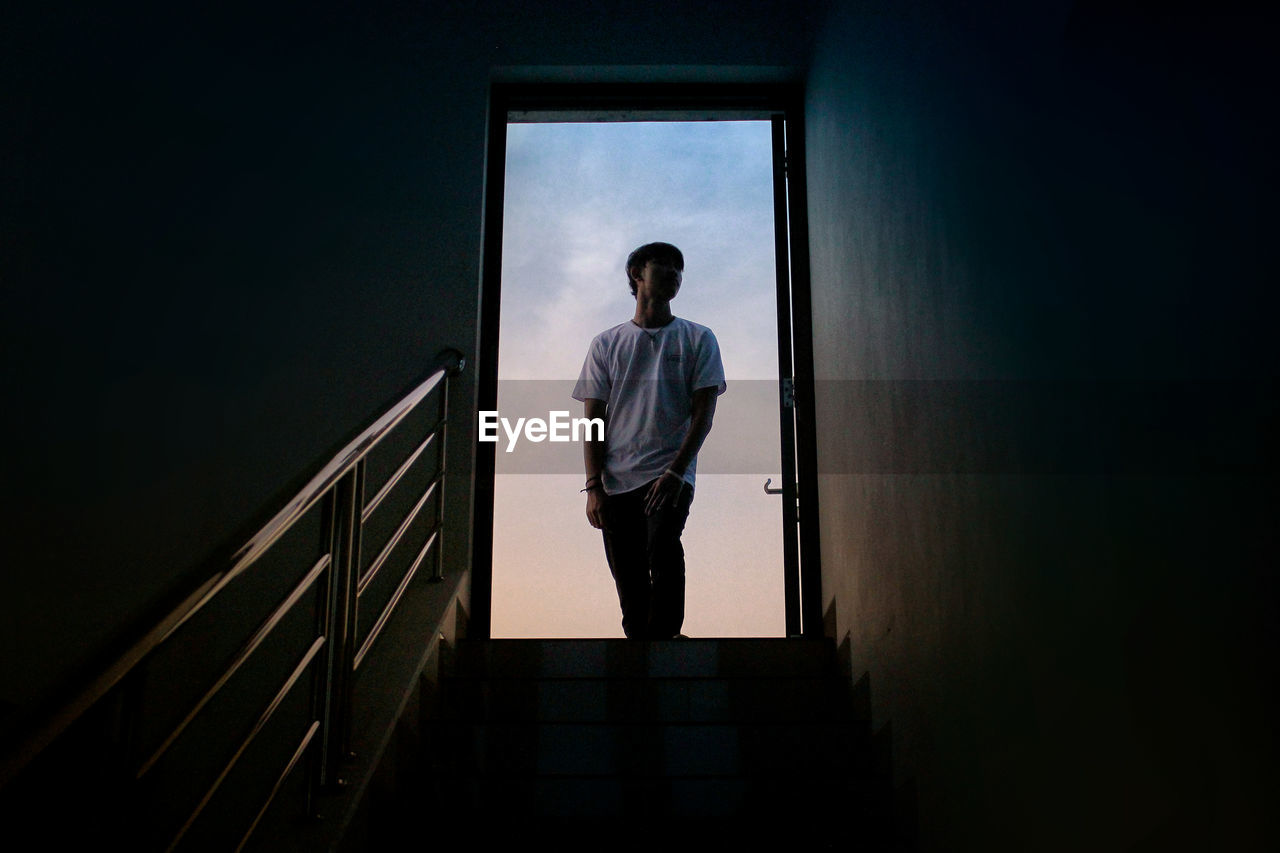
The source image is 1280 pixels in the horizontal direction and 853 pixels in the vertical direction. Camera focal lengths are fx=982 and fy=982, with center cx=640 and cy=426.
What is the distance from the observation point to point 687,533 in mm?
3141

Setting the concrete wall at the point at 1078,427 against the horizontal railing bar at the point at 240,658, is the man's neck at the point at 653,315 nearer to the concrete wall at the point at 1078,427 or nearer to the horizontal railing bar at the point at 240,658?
the concrete wall at the point at 1078,427

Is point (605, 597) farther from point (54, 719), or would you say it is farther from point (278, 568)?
point (54, 719)

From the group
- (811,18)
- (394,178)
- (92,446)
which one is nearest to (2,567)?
(92,446)

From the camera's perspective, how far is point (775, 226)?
3619 mm

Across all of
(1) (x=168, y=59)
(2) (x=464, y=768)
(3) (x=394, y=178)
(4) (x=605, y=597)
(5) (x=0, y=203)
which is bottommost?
(2) (x=464, y=768)

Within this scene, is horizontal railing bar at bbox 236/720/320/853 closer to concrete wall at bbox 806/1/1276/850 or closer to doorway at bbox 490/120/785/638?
concrete wall at bbox 806/1/1276/850

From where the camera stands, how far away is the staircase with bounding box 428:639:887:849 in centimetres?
208

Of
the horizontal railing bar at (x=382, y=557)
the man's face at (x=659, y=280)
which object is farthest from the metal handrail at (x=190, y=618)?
the man's face at (x=659, y=280)

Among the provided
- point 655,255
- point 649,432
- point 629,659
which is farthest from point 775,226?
point 629,659

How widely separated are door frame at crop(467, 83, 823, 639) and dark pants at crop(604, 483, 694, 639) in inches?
20.6

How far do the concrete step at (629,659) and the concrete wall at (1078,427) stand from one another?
1.42 feet

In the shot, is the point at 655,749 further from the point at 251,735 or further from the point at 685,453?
the point at 251,735

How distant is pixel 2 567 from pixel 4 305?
0.39 meters

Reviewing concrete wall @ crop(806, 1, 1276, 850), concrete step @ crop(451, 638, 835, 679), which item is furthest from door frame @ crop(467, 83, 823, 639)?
concrete wall @ crop(806, 1, 1276, 850)
